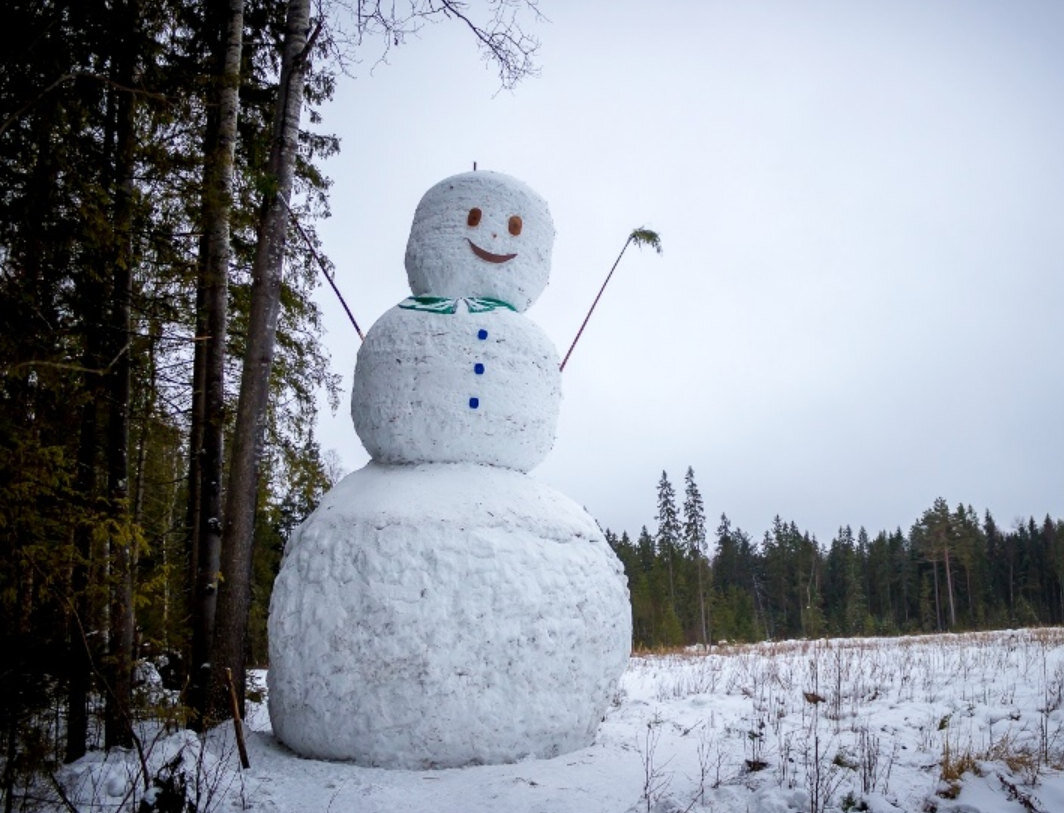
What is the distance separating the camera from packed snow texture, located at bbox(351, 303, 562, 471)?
5.40 metres

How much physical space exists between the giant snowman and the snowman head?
0.05 ft

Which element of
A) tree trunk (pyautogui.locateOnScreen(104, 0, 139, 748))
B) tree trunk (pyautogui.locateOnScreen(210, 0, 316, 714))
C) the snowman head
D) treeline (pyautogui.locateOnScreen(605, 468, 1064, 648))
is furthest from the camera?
treeline (pyautogui.locateOnScreen(605, 468, 1064, 648))

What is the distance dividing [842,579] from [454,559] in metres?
55.9

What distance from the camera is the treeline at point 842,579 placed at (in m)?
40.0

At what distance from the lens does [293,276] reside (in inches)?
342

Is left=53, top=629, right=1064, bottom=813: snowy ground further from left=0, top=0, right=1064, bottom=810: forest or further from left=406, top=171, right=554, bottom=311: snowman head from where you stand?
left=406, top=171, right=554, bottom=311: snowman head

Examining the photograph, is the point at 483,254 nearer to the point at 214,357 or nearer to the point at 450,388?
the point at 450,388

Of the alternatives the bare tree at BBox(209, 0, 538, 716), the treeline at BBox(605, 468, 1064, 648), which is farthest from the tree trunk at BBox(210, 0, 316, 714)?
the treeline at BBox(605, 468, 1064, 648)

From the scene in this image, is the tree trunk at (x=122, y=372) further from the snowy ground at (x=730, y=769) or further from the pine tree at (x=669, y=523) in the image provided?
the pine tree at (x=669, y=523)

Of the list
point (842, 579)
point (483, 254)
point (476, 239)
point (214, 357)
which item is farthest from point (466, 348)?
point (842, 579)

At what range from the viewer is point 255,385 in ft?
20.0

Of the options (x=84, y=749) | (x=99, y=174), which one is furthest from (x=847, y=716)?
(x=99, y=174)

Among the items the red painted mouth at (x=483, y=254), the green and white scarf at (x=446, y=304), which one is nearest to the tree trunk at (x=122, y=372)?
the green and white scarf at (x=446, y=304)

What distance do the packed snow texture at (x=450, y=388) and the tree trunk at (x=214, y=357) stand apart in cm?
171
